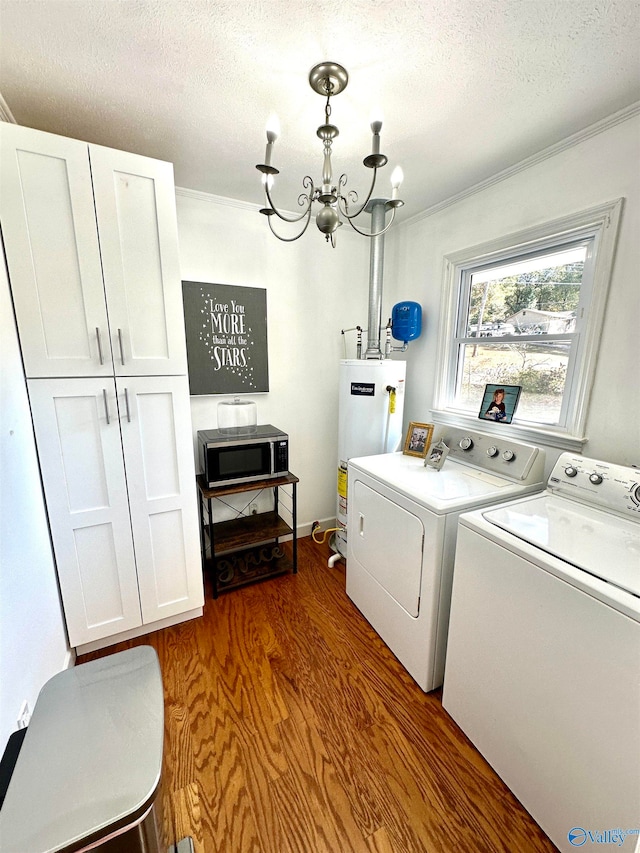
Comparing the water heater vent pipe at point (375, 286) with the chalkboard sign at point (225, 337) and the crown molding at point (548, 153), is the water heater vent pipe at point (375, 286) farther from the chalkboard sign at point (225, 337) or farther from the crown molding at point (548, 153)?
the chalkboard sign at point (225, 337)

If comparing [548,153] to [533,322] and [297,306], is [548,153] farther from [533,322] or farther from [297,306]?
[297,306]

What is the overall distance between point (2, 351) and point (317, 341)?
6.06 feet

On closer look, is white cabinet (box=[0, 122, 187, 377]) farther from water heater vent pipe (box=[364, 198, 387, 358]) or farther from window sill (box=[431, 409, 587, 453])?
window sill (box=[431, 409, 587, 453])

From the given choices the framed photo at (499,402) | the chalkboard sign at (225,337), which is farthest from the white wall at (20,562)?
the framed photo at (499,402)

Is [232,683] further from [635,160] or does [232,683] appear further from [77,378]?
[635,160]

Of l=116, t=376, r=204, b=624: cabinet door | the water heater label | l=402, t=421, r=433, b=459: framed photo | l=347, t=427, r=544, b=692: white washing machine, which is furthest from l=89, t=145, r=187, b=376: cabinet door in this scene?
l=402, t=421, r=433, b=459: framed photo

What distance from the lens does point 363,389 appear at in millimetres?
2266

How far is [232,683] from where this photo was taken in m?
1.59

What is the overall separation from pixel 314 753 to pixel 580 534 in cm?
130

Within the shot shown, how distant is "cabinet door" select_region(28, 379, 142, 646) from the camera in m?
1.48

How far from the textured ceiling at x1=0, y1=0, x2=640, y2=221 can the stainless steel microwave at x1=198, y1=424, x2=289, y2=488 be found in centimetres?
153

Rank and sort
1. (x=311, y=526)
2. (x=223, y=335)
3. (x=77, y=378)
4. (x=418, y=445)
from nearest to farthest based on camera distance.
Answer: (x=77, y=378) < (x=418, y=445) < (x=223, y=335) < (x=311, y=526)

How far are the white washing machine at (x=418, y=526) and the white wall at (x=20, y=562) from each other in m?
1.44

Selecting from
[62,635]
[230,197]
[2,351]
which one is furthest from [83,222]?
[62,635]
